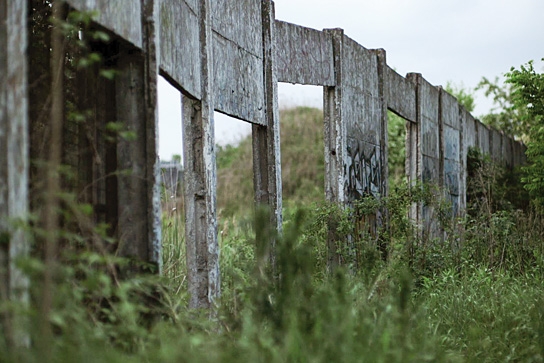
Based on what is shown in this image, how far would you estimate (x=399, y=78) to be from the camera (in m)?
13.1

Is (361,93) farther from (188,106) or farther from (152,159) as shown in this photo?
(152,159)

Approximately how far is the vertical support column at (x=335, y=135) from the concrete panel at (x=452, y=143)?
6592 millimetres

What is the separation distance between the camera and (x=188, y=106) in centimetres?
684

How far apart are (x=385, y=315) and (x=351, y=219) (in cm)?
520

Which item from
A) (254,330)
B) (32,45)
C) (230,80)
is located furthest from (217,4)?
(254,330)

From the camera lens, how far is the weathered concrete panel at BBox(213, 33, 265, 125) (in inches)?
289

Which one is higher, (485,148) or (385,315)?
(485,148)

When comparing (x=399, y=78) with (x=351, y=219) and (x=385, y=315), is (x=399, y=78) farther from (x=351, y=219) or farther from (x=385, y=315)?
(x=385, y=315)

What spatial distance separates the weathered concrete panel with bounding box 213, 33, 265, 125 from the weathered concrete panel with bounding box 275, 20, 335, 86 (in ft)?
2.18

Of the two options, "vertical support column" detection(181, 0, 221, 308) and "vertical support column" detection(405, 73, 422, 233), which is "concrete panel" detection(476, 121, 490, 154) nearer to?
"vertical support column" detection(405, 73, 422, 233)

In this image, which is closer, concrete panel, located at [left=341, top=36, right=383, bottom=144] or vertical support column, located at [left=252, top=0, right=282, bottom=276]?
vertical support column, located at [left=252, top=0, right=282, bottom=276]

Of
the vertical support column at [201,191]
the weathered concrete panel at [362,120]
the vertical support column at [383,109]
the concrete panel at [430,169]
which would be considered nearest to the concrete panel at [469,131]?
the concrete panel at [430,169]

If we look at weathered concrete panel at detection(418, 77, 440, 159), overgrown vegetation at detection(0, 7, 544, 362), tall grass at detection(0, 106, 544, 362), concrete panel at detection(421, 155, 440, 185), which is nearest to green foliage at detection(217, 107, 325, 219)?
weathered concrete panel at detection(418, 77, 440, 159)

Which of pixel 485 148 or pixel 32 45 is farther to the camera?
pixel 485 148
